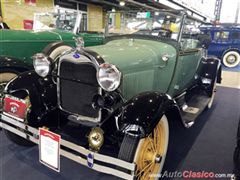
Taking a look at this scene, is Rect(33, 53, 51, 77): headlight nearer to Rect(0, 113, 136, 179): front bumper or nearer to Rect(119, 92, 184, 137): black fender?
Rect(0, 113, 136, 179): front bumper

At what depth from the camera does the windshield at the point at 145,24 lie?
2523 mm

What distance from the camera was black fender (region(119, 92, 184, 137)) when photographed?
1.46 metres

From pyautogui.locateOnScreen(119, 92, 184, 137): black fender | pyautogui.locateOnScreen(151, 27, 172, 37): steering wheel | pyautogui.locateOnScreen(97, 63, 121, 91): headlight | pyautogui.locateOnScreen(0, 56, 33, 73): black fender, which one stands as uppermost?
pyautogui.locateOnScreen(151, 27, 172, 37): steering wheel

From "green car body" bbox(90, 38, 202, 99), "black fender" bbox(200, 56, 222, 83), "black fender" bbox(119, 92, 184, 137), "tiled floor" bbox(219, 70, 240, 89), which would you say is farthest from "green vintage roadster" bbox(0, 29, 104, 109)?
"tiled floor" bbox(219, 70, 240, 89)

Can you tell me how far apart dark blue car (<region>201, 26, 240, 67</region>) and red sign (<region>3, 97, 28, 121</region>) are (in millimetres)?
8125

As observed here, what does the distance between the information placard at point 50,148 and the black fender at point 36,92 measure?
0.96 feet

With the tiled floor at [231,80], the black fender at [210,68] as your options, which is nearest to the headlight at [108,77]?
the black fender at [210,68]

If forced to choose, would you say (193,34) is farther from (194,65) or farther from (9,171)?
(9,171)

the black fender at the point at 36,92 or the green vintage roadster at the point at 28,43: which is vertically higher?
the green vintage roadster at the point at 28,43

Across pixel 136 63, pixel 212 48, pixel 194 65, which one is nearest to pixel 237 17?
pixel 212 48

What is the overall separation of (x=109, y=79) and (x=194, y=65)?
206 cm

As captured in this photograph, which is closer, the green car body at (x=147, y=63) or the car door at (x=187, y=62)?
the green car body at (x=147, y=63)

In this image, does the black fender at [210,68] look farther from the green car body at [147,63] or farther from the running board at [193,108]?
the green car body at [147,63]

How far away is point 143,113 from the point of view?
4.96 ft
